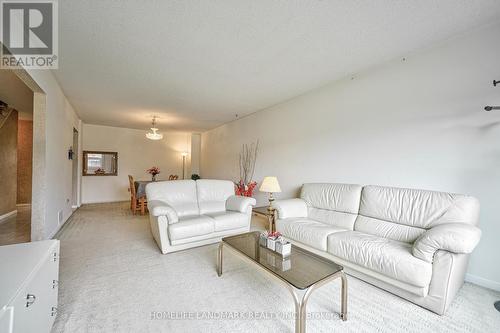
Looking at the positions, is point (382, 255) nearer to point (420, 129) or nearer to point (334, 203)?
point (334, 203)

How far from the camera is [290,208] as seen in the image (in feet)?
10.3

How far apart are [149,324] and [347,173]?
307 cm

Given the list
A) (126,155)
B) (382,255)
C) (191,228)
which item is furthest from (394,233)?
(126,155)

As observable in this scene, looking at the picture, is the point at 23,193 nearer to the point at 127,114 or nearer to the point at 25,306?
the point at 127,114

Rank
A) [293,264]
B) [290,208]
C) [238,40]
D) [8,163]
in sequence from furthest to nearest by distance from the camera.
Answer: [8,163]
[290,208]
[238,40]
[293,264]

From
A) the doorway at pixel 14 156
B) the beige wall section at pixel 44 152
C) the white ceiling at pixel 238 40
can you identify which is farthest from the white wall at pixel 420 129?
the doorway at pixel 14 156

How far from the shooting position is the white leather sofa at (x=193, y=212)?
2.76m

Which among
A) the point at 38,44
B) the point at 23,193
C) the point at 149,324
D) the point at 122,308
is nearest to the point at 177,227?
the point at 122,308

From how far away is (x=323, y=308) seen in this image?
1760 mm

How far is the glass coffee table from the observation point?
1.36m

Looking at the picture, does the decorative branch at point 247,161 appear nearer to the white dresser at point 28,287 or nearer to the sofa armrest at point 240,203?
the sofa armrest at point 240,203

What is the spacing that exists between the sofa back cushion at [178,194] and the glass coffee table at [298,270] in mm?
1396

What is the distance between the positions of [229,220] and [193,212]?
2.11 ft

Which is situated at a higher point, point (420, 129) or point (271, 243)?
point (420, 129)
